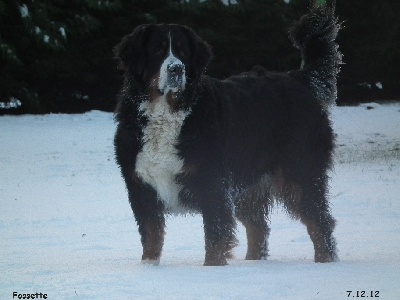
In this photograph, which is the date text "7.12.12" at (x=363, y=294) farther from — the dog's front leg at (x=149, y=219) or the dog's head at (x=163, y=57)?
the dog's head at (x=163, y=57)

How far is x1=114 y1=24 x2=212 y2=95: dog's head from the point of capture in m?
6.81

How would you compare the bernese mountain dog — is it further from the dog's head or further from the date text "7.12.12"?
the date text "7.12.12"

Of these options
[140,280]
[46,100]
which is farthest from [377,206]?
[46,100]

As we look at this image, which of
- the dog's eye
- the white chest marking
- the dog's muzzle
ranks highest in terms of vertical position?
the dog's eye

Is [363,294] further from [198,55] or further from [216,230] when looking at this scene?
[198,55]

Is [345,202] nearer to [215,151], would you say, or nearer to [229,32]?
[215,151]

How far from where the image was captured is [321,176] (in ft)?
25.2

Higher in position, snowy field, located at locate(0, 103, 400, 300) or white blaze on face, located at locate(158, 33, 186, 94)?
white blaze on face, located at locate(158, 33, 186, 94)

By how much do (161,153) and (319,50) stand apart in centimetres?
228

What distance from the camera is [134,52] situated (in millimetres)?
7086

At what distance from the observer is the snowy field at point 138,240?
5629 mm

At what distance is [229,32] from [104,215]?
16734 millimetres

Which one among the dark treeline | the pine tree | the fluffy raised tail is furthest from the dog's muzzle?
the dark treeline

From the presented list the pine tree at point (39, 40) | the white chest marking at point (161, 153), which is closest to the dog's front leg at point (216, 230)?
the white chest marking at point (161, 153)
